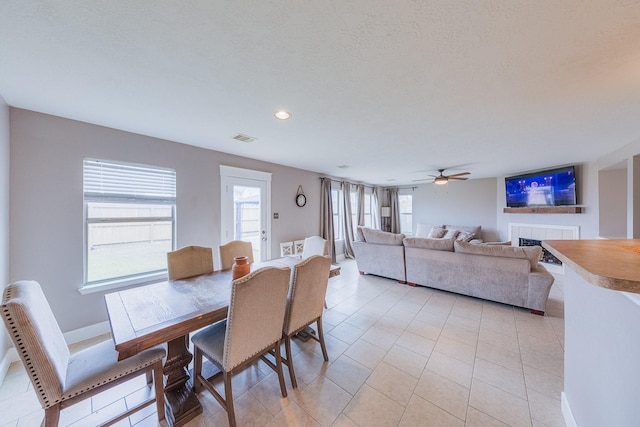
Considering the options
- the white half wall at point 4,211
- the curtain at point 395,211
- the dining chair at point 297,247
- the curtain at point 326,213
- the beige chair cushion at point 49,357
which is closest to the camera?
the beige chair cushion at point 49,357

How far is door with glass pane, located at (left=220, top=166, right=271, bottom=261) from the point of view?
3504 mm

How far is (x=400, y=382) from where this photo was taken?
1720mm

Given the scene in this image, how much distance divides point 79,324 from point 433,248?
456 centimetres

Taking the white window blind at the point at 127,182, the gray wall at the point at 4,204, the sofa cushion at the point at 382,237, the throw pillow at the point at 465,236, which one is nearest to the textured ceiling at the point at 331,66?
the gray wall at the point at 4,204

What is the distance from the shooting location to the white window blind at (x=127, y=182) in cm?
238

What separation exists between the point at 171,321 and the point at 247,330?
17.4 inches

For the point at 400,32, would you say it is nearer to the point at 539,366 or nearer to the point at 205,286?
the point at 205,286

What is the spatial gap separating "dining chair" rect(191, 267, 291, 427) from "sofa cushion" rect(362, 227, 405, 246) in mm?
2845

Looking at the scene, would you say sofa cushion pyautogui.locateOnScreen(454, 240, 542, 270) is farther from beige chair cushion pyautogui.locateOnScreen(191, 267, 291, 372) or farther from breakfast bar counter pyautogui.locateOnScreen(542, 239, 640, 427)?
beige chair cushion pyautogui.locateOnScreen(191, 267, 291, 372)

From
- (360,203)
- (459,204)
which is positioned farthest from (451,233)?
(360,203)

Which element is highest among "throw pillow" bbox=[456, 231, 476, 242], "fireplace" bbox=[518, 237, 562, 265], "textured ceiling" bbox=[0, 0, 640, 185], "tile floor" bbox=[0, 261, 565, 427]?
"textured ceiling" bbox=[0, 0, 640, 185]

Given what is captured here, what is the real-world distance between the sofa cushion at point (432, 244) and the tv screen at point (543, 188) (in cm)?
295

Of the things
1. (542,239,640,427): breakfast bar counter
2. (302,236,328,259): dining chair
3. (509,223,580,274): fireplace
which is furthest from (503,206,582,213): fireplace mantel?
(302,236,328,259): dining chair

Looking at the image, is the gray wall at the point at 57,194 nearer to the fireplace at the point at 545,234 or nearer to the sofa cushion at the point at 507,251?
the sofa cushion at the point at 507,251
